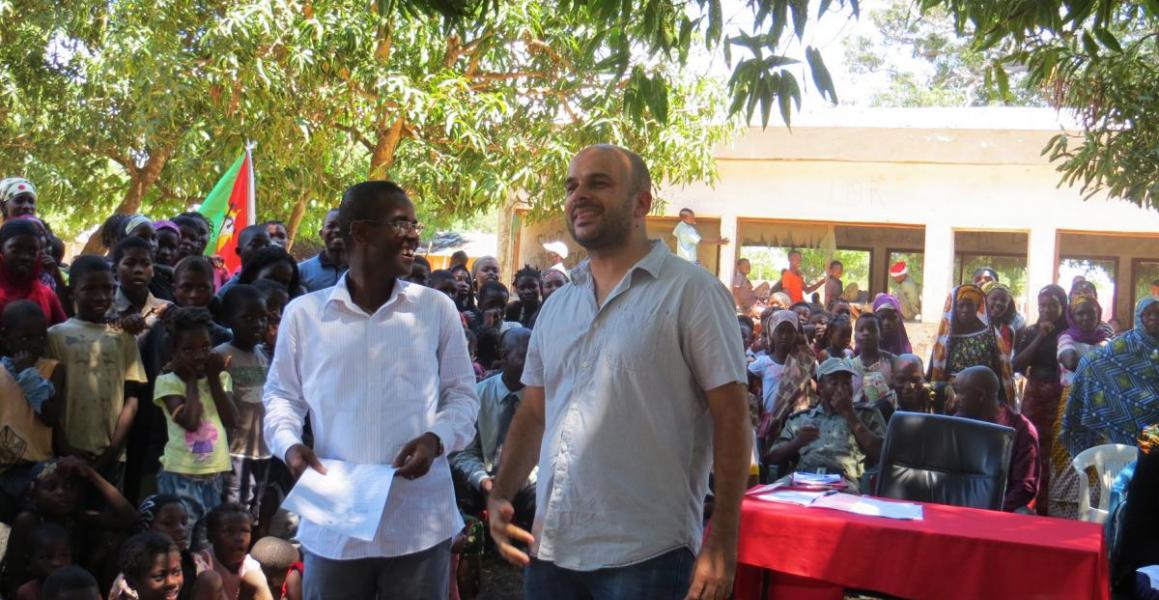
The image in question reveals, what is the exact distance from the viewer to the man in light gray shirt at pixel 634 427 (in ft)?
8.89

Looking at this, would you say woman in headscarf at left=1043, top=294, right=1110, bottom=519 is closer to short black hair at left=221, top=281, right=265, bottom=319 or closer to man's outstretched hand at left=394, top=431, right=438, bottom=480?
short black hair at left=221, top=281, right=265, bottom=319

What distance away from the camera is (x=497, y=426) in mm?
6086

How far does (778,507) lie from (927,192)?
37.8 ft

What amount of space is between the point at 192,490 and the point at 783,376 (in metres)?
4.25

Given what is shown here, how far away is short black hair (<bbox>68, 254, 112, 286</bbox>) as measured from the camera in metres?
4.90

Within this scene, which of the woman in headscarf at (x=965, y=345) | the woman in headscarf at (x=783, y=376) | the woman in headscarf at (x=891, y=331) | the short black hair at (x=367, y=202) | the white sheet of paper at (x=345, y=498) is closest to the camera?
the white sheet of paper at (x=345, y=498)

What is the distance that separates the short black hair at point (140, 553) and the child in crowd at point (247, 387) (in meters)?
0.72

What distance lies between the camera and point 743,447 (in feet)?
8.91

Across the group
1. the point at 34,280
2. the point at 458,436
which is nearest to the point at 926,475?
the point at 458,436

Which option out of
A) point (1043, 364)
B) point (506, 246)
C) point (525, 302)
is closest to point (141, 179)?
point (506, 246)

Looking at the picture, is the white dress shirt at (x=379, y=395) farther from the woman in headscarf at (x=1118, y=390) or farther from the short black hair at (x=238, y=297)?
the woman in headscarf at (x=1118, y=390)

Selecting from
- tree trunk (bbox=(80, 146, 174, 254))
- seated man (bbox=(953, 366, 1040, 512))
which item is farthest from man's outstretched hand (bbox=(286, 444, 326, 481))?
tree trunk (bbox=(80, 146, 174, 254))

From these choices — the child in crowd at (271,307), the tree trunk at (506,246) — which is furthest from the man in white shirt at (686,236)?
the child in crowd at (271,307)

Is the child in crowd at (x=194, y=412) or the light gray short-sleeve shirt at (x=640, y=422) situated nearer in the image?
the light gray short-sleeve shirt at (x=640, y=422)
